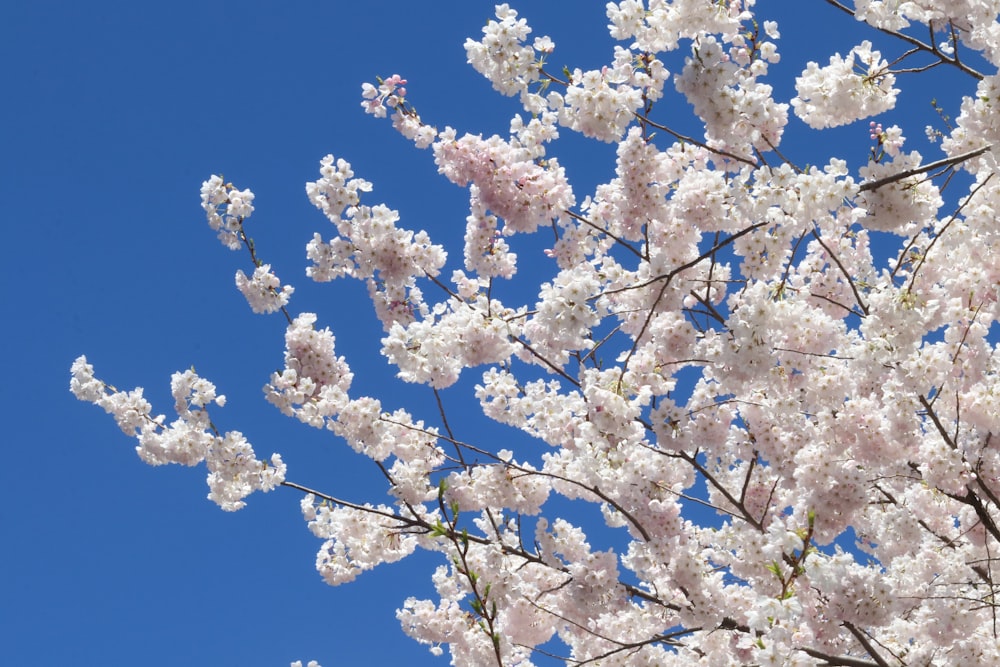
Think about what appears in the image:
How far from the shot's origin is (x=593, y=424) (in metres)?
5.29

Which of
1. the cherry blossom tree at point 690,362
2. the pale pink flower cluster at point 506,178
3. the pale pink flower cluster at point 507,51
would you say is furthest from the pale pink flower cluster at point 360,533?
the pale pink flower cluster at point 507,51

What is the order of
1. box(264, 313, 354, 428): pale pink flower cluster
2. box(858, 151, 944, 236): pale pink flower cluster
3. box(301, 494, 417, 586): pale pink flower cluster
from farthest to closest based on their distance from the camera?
box(301, 494, 417, 586): pale pink flower cluster, box(264, 313, 354, 428): pale pink flower cluster, box(858, 151, 944, 236): pale pink flower cluster

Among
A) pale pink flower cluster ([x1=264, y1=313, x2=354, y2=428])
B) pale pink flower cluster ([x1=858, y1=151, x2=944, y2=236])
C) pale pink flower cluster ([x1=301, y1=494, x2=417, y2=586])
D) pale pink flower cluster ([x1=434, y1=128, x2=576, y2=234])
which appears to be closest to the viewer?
pale pink flower cluster ([x1=858, y1=151, x2=944, y2=236])

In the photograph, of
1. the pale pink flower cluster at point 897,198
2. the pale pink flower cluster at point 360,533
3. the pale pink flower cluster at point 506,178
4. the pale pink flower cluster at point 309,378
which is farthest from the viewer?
the pale pink flower cluster at point 360,533

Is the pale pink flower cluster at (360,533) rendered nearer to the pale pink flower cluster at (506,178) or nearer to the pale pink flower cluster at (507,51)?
the pale pink flower cluster at (506,178)

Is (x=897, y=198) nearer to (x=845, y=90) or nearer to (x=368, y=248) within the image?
(x=845, y=90)

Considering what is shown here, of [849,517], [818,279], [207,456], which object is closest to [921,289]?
[818,279]

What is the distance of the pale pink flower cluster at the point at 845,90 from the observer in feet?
17.3

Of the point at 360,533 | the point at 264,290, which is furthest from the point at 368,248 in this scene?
the point at 360,533

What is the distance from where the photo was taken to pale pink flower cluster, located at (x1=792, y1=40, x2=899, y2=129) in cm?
527

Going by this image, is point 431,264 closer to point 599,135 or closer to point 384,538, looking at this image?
point 599,135

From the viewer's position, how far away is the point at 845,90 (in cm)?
529

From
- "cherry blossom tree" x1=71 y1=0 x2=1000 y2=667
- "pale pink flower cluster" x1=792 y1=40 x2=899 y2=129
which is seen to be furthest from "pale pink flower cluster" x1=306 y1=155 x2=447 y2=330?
"pale pink flower cluster" x1=792 y1=40 x2=899 y2=129

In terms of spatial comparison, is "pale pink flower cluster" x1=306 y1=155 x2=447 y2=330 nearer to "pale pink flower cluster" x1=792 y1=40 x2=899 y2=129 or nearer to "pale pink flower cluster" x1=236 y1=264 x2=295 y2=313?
"pale pink flower cluster" x1=236 y1=264 x2=295 y2=313
